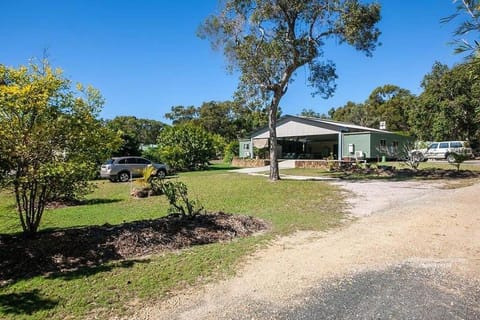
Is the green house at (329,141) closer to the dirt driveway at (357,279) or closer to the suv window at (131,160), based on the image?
the suv window at (131,160)

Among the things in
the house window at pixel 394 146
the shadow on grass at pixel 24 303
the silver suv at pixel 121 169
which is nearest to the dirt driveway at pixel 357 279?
the shadow on grass at pixel 24 303

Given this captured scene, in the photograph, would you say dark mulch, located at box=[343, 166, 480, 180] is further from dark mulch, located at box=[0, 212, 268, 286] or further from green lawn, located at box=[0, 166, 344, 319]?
dark mulch, located at box=[0, 212, 268, 286]

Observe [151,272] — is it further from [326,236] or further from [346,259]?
[326,236]

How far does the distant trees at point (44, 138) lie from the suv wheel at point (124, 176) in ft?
42.0

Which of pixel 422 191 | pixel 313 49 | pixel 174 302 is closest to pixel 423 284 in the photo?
pixel 174 302

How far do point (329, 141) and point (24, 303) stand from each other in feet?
120

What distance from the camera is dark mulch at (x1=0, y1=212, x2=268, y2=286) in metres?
4.39

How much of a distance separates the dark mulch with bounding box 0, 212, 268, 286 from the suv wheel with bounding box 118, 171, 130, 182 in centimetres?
1251

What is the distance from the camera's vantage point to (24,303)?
3346mm

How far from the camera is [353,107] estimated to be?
59.8 meters

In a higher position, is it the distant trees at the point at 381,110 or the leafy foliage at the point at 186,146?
the distant trees at the point at 381,110

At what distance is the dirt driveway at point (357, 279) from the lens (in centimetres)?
307

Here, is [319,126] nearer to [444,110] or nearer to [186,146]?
[186,146]

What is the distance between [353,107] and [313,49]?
4882 cm
